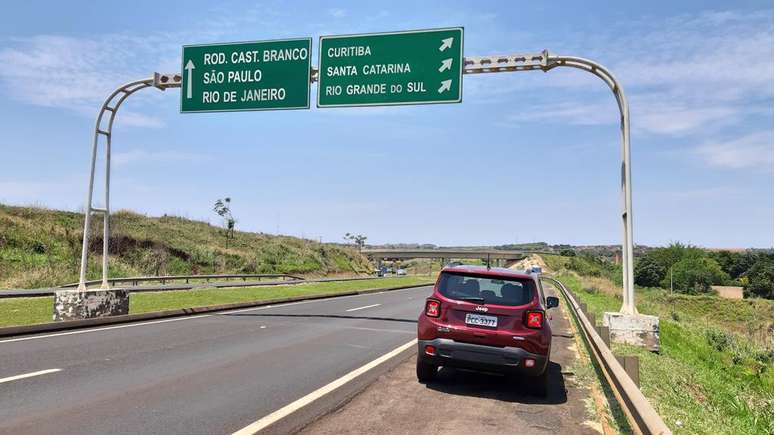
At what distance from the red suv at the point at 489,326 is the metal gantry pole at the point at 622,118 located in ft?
15.3

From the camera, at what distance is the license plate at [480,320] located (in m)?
7.14

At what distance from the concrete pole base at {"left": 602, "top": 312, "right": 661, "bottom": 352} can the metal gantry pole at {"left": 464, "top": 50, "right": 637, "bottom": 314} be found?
21 cm

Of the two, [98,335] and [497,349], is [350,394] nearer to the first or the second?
[497,349]

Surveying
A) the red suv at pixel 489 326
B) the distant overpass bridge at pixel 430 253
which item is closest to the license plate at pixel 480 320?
the red suv at pixel 489 326

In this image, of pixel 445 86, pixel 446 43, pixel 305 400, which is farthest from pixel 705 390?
pixel 446 43

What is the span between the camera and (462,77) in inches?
525

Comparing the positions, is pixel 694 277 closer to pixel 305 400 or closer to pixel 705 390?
pixel 705 390

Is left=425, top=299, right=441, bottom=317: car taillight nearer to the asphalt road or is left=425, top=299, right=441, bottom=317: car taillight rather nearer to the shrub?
the asphalt road

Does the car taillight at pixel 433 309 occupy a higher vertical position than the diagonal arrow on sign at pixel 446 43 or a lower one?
lower

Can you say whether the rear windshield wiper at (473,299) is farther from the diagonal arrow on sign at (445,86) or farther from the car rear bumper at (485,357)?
the diagonal arrow on sign at (445,86)

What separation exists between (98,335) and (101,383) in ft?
15.4

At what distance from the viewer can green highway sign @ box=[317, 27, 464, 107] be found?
13.6 meters

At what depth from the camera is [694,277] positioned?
116m

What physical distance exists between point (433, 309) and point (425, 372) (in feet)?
3.18
